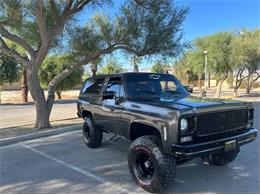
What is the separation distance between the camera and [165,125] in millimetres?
5070

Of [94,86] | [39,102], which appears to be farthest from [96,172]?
[39,102]

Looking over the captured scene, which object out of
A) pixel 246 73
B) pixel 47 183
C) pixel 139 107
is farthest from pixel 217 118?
pixel 246 73

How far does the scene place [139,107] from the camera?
5883 millimetres

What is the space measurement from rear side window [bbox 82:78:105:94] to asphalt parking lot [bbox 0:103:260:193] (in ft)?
4.80

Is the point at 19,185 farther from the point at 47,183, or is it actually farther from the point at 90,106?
the point at 90,106

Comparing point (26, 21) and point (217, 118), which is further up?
point (26, 21)

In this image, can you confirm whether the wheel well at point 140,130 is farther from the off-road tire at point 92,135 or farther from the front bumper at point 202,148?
the off-road tire at point 92,135

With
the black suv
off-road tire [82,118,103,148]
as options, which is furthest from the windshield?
off-road tire [82,118,103,148]

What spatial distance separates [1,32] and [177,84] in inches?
241

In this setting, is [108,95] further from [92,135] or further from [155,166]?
[155,166]

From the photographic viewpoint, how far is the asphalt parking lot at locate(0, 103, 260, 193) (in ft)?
17.7

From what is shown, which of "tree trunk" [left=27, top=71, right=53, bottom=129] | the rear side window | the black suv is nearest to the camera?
the black suv

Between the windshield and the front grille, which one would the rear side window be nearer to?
the windshield

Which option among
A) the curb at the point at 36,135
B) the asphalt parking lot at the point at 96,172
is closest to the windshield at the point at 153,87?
the asphalt parking lot at the point at 96,172
